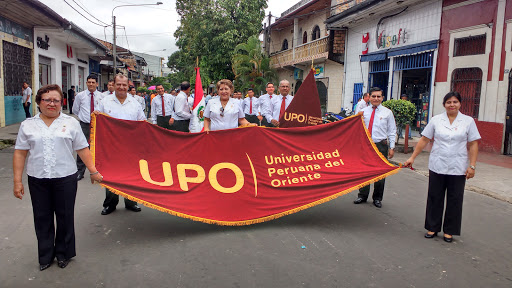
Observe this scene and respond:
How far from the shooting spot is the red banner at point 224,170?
4387 mm

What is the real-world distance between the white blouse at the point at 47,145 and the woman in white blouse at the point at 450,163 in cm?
385

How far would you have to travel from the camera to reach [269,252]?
392 centimetres

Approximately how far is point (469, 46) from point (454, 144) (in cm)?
922

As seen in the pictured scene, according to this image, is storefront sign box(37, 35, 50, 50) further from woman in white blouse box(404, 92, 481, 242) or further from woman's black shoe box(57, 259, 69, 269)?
woman in white blouse box(404, 92, 481, 242)

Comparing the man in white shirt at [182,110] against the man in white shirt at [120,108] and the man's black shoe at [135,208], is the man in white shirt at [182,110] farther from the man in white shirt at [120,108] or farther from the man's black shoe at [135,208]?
the man's black shoe at [135,208]

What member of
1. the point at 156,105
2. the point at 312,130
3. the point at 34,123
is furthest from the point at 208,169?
the point at 156,105

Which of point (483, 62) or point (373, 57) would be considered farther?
point (373, 57)

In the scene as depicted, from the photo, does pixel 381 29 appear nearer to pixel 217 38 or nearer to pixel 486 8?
pixel 486 8

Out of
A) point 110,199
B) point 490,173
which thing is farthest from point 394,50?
point 110,199

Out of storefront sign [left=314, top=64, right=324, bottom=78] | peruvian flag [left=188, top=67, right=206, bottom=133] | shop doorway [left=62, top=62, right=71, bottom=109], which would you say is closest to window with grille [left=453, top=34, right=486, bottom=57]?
peruvian flag [left=188, top=67, right=206, bottom=133]

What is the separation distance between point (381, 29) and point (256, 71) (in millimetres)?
9524

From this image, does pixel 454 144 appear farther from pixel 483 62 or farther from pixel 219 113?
pixel 483 62

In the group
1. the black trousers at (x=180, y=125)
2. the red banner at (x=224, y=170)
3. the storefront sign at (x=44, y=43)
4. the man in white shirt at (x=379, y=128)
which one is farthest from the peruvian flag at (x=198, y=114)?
the storefront sign at (x=44, y=43)

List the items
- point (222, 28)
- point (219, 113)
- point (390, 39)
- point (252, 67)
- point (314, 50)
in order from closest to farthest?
point (219, 113)
point (390, 39)
point (314, 50)
point (252, 67)
point (222, 28)
